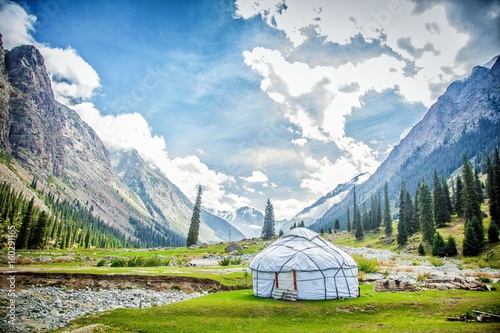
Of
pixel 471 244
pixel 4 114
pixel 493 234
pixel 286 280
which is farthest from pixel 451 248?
pixel 4 114

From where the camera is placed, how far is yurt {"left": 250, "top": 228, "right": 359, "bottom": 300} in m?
18.3

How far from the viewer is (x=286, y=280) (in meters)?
18.7

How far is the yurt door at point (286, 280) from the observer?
60.4ft

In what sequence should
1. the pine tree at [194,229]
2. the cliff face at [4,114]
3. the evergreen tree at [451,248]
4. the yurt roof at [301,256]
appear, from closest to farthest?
the yurt roof at [301,256] < the evergreen tree at [451,248] < the pine tree at [194,229] < the cliff face at [4,114]

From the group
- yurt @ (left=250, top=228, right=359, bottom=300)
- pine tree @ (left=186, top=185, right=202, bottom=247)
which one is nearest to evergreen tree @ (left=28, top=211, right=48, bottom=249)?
pine tree @ (left=186, top=185, right=202, bottom=247)

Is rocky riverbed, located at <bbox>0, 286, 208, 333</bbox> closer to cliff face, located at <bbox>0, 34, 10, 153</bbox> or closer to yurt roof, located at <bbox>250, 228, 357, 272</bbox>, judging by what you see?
yurt roof, located at <bbox>250, 228, 357, 272</bbox>

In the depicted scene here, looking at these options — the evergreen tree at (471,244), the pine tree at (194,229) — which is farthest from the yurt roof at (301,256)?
the pine tree at (194,229)

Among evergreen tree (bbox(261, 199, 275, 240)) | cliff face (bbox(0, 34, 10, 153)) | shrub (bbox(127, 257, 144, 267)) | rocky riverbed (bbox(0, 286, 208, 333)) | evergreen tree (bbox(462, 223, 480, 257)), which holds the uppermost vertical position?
cliff face (bbox(0, 34, 10, 153))

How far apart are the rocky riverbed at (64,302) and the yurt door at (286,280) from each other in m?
8.37

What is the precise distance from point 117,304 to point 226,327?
10.9m

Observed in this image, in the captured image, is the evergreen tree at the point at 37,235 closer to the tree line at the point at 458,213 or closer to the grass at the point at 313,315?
the grass at the point at 313,315

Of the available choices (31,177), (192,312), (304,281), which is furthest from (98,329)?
(31,177)

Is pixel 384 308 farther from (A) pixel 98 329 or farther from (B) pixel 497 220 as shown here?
(B) pixel 497 220

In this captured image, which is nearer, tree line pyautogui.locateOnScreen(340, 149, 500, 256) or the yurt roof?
the yurt roof
